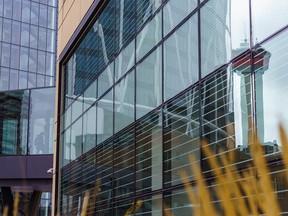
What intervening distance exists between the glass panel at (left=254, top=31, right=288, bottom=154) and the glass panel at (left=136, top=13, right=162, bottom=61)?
10.3 feet

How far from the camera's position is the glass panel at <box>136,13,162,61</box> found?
9367 mm

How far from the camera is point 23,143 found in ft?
77.3

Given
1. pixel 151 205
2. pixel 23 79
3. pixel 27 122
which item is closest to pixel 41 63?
pixel 23 79

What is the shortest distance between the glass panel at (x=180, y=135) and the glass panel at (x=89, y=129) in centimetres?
421

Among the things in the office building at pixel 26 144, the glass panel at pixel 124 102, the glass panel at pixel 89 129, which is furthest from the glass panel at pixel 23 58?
the glass panel at pixel 124 102

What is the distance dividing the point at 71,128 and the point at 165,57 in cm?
648

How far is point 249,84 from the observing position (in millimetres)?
6551

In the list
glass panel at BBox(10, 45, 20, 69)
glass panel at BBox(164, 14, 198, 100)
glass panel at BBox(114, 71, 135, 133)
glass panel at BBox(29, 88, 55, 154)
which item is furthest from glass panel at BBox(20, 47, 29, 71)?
glass panel at BBox(164, 14, 198, 100)

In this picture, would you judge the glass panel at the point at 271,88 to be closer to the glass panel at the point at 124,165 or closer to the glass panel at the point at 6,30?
the glass panel at the point at 124,165

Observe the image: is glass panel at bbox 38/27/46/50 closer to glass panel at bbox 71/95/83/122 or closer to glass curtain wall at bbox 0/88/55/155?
glass curtain wall at bbox 0/88/55/155

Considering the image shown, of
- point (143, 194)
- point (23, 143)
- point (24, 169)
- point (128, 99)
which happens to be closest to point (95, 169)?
point (128, 99)

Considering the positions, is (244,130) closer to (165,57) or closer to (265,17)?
(265,17)

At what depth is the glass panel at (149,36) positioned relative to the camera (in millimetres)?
9367

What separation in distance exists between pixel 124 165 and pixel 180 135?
2.59 metres
